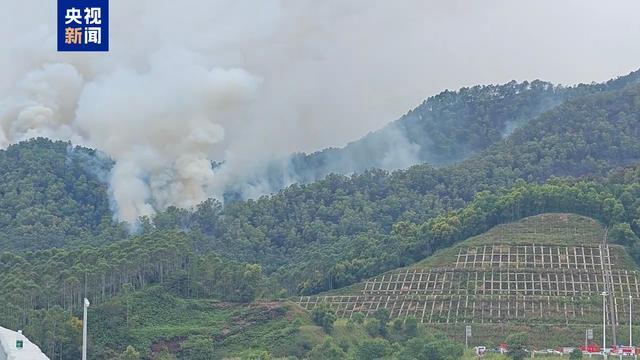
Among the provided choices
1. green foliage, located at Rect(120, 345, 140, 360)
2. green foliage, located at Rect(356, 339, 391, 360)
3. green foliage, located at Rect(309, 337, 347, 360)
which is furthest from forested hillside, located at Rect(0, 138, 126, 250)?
green foliage, located at Rect(356, 339, 391, 360)

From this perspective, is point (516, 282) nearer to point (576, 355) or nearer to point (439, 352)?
point (576, 355)

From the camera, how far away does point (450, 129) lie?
185 m

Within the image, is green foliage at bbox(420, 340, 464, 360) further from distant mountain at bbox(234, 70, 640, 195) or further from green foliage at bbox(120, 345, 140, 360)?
distant mountain at bbox(234, 70, 640, 195)

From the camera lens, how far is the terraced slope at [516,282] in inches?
3157

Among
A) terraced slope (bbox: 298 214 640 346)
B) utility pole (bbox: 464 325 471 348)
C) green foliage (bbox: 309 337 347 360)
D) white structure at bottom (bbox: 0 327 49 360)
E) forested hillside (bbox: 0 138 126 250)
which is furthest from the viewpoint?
forested hillside (bbox: 0 138 126 250)

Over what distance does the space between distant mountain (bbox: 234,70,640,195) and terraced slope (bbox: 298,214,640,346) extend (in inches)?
3229

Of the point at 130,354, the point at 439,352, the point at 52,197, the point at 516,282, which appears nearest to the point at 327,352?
the point at 439,352

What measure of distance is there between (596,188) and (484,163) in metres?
40.9

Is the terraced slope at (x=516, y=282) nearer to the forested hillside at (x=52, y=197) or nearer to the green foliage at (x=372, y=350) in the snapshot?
the green foliage at (x=372, y=350)

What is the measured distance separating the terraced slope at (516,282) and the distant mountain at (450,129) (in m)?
82.0

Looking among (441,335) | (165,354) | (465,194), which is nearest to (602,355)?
(441,335)

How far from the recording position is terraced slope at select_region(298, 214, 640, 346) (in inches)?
3157

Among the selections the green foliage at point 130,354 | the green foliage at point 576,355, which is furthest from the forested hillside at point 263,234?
the green foliage at point 576,355

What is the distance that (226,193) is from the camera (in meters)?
145
